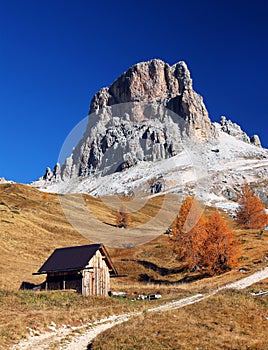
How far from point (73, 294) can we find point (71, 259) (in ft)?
17.7

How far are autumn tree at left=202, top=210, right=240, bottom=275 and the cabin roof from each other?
18.4 m

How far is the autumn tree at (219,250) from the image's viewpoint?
54.6 metres

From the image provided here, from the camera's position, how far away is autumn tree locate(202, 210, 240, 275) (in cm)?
5462

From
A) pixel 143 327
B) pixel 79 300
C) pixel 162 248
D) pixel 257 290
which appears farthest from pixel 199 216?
pixel 143 327

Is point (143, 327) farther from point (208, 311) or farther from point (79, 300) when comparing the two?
point (79, 300)

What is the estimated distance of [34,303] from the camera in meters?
28.3

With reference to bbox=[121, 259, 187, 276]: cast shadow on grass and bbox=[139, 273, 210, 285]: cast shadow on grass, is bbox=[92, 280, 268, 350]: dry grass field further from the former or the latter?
bbox=[121, 259, 187, 276]: cast shadow on grass

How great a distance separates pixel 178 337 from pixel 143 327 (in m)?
2.22

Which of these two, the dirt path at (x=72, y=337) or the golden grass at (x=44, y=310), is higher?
the golden grass at (x=44, y=310)

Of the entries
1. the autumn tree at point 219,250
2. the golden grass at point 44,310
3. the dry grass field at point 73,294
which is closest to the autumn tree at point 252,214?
the dry grass field at point 73,294

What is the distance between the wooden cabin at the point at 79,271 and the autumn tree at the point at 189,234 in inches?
788

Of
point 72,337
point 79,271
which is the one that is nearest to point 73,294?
point 79,271

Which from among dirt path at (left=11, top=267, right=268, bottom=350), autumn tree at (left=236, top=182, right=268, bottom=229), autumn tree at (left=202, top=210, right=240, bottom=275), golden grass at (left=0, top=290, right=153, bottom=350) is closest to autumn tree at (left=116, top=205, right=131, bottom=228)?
autumn tree at (left=236, top=182, right=268, bottom=229)

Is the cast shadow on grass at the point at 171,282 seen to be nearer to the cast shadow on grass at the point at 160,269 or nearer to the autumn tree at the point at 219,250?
the autumn tree at the point at 219,250
